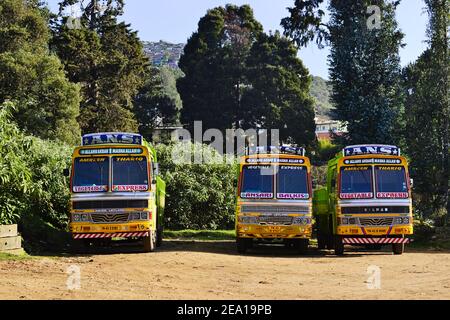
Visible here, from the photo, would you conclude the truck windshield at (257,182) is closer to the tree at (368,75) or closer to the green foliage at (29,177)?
the green foliage at (29,177)

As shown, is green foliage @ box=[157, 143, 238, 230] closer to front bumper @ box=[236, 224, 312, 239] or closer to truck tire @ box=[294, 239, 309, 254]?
truck tire @ box=[294, 239, 309, 254]

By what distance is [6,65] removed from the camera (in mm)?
36469

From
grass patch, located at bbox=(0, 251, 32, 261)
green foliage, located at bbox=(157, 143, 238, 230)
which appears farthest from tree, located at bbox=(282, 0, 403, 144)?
grass patch, located at bbox=(0, 251, 32, 261)

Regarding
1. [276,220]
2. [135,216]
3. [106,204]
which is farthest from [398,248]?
[106,204]

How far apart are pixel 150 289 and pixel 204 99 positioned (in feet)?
175

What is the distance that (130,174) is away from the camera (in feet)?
65.9

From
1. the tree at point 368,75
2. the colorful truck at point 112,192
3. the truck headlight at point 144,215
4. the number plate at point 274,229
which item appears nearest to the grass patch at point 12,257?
the colorful truck at point 112,192

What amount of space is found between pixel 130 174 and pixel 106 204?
3.48 feet

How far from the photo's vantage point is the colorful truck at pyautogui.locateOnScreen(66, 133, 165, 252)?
64.7 feet

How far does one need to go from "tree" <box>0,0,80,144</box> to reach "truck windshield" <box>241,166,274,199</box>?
18.5 m

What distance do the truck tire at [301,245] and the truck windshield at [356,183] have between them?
1755 millimetres

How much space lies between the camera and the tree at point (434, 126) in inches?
1268

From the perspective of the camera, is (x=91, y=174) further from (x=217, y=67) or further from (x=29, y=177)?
(x=217, y=67)
